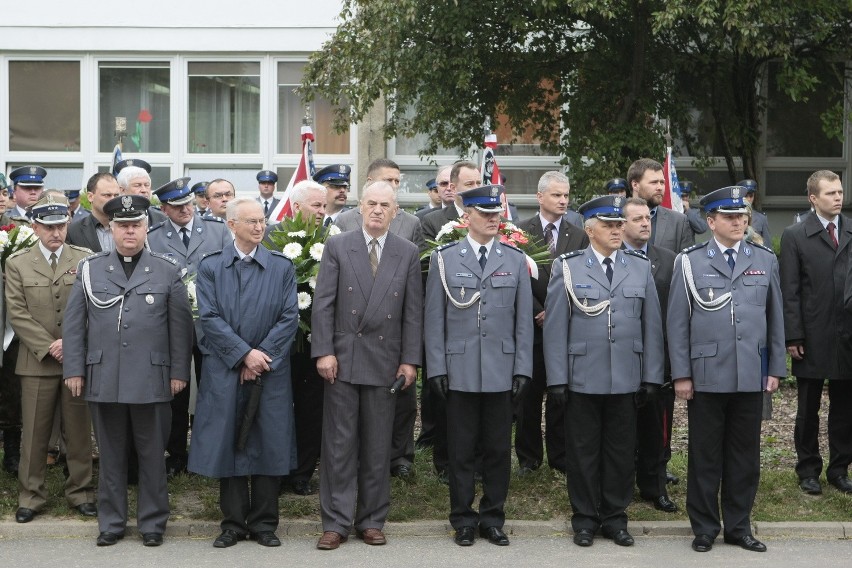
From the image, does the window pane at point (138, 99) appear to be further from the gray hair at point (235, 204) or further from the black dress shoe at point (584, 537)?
the black dress shoe at point (584, 537)

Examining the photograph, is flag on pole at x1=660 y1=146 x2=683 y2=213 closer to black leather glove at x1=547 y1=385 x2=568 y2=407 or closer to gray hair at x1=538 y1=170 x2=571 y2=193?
gray hair at x1=538 y1=170 x2=571 y2=193

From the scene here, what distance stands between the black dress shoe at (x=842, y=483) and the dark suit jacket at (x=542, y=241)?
7.54 feet

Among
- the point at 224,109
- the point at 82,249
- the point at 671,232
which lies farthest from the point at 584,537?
the point at 224,109

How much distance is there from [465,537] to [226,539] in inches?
58.0

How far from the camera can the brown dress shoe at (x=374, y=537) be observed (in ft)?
25.6

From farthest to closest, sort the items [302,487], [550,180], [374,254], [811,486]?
[550,180]
[302,487]
[811,486]
[374,254]

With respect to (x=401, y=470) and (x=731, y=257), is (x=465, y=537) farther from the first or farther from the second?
(x=731, y=257)

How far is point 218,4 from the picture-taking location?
18.2 meters

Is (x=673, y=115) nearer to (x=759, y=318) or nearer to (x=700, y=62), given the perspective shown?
(x=700, y=62)

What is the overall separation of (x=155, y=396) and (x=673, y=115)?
998 centimetres

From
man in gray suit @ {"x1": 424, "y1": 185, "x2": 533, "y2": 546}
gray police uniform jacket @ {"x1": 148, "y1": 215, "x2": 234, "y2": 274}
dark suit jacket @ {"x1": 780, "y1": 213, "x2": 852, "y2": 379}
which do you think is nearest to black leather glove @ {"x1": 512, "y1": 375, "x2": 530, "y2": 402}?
man in gray suit @ {"x1": 424, "y1": 185, "x2": 533, "y2": 546}

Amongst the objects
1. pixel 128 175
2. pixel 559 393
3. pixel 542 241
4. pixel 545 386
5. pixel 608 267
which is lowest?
pixel 545 386

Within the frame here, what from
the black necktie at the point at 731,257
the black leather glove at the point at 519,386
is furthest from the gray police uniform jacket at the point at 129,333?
the black necktie at the point at 731,257

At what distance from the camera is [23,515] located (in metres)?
8.12
